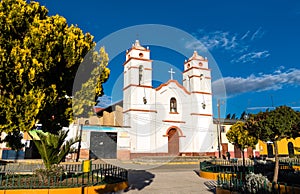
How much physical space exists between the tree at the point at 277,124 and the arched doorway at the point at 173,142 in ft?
76.5

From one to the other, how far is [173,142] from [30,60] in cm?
2609

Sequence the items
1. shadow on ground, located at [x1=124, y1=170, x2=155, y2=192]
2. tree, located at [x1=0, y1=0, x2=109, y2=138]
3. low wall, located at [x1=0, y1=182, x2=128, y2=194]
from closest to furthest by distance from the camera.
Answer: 1. low wall, located at [x1=0, y1=182, x2=128, y2=194]
2. tree, located at [x1=0, y1=0, x2=109, y2=138]
3. shadow on ground, located at [x1=124, y1=170, x2=155, y2=192]

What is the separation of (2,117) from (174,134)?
2611 cm

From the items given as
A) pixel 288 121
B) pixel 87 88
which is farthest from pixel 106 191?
pixel 288 121

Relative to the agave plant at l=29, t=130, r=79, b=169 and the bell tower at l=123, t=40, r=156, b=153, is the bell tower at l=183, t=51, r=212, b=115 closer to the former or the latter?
the bell tower at l=123, t=40, r=156, b=153

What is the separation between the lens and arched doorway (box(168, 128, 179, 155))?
3150 centimetres

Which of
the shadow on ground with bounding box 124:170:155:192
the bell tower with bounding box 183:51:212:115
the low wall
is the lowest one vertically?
the shadow on ground with bounding box 124:170:155:192

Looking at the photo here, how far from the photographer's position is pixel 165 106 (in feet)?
108

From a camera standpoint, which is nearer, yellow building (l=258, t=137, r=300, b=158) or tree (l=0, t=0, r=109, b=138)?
tree (l=0, t=0, r=109, b=138)

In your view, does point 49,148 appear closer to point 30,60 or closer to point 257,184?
point 30,60

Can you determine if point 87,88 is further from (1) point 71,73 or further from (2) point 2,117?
(2) point 2,117

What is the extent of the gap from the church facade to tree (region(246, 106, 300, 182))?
21120 mm

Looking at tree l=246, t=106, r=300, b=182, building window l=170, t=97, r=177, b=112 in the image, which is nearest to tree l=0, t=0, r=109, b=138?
tree l=246, t=106, r=300, b=182

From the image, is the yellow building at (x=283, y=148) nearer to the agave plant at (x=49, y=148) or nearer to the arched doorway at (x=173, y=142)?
the arched doorway at (x=173, y=142)
